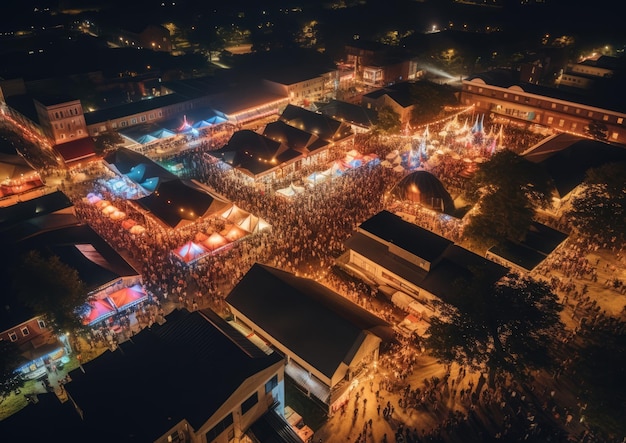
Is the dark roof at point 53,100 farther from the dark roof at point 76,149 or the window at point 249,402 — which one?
the window at point 249,402

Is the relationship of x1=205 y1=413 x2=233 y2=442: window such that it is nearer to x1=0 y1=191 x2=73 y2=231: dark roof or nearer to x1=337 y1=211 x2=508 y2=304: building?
x1=337 y1=211 x2=508 y2=304: building

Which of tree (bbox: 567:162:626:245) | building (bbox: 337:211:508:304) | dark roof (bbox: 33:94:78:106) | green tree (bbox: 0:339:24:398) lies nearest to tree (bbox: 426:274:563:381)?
building (bbox: 337:211:508:304)

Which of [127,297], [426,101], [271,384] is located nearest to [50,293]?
[127,297]

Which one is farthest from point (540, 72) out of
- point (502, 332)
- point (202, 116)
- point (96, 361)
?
point (96, 361)

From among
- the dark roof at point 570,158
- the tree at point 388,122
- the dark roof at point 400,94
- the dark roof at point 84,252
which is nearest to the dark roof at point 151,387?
the dark roof at point 84,252

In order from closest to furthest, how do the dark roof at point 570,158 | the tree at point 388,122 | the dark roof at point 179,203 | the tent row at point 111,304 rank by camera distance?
the tent row at point 111,304
the dark roof at point 179,203
the dark roof at point 570,158
the tree at point 388,122
